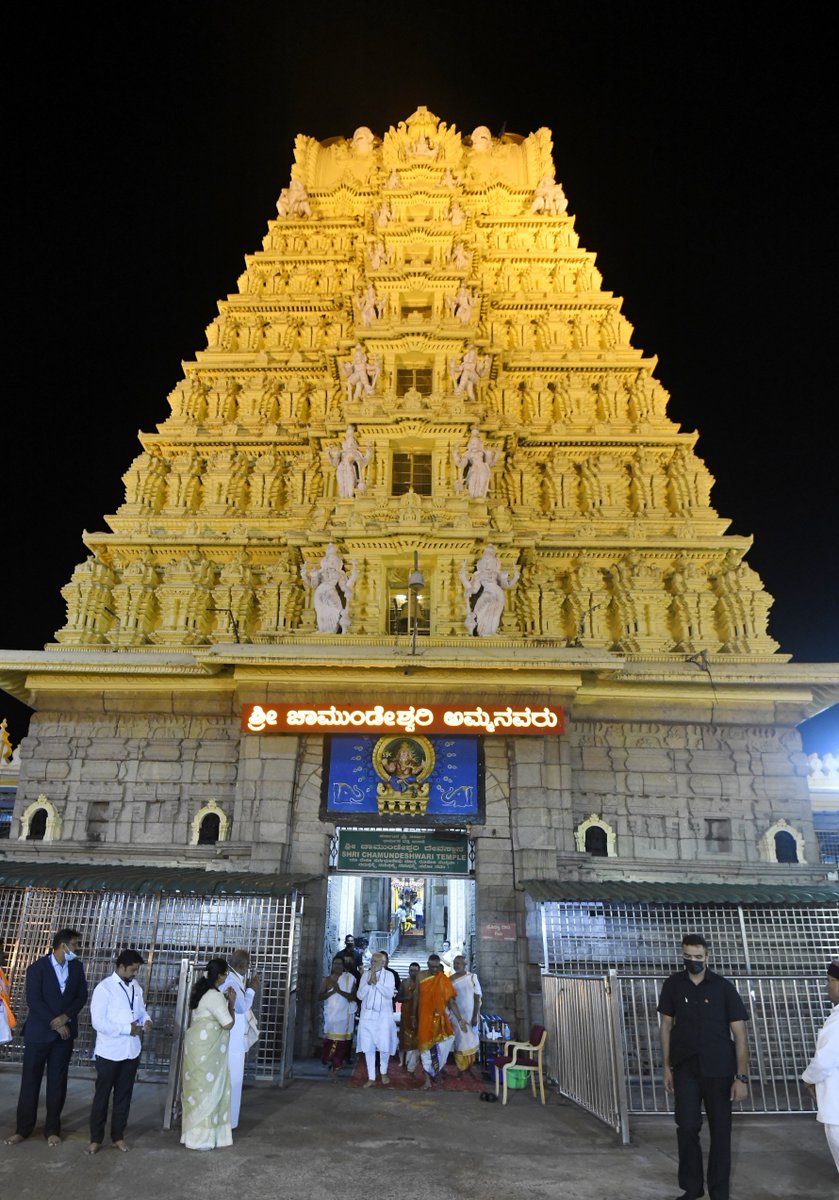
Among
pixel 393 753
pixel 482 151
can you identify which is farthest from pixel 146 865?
pixel 482 151

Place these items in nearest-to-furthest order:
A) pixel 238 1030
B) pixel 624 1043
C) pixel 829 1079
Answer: pixel 829 1079, pixel 624 1043, pixel 238 1030

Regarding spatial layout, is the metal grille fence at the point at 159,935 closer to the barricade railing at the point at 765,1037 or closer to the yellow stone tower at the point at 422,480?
the barricade railing at the point at 765,1037

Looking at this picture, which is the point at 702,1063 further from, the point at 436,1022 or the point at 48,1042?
the point at 48,1042

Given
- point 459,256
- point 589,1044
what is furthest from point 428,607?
point 459,256

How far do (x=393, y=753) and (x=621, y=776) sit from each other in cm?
504

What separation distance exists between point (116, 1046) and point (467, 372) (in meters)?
→ 18.3

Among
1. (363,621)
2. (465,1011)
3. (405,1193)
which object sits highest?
(363,621)

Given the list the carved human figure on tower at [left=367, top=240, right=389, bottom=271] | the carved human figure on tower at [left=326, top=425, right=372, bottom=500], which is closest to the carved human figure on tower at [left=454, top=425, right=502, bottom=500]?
the carved human figure on tower at [left=326, top=425, right=372, bottom=500]

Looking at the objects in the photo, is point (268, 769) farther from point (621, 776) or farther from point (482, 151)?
point (482, 151)

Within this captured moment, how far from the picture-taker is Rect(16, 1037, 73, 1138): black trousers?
795cm

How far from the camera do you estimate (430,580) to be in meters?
19.6

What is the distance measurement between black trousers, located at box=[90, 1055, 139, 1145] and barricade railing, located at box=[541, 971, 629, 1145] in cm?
507

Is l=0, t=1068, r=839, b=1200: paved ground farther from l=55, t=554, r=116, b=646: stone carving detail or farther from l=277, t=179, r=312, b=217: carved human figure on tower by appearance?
l=277, t=179, r=312, b=217: carved human figure on tower

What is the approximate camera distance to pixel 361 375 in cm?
2195
